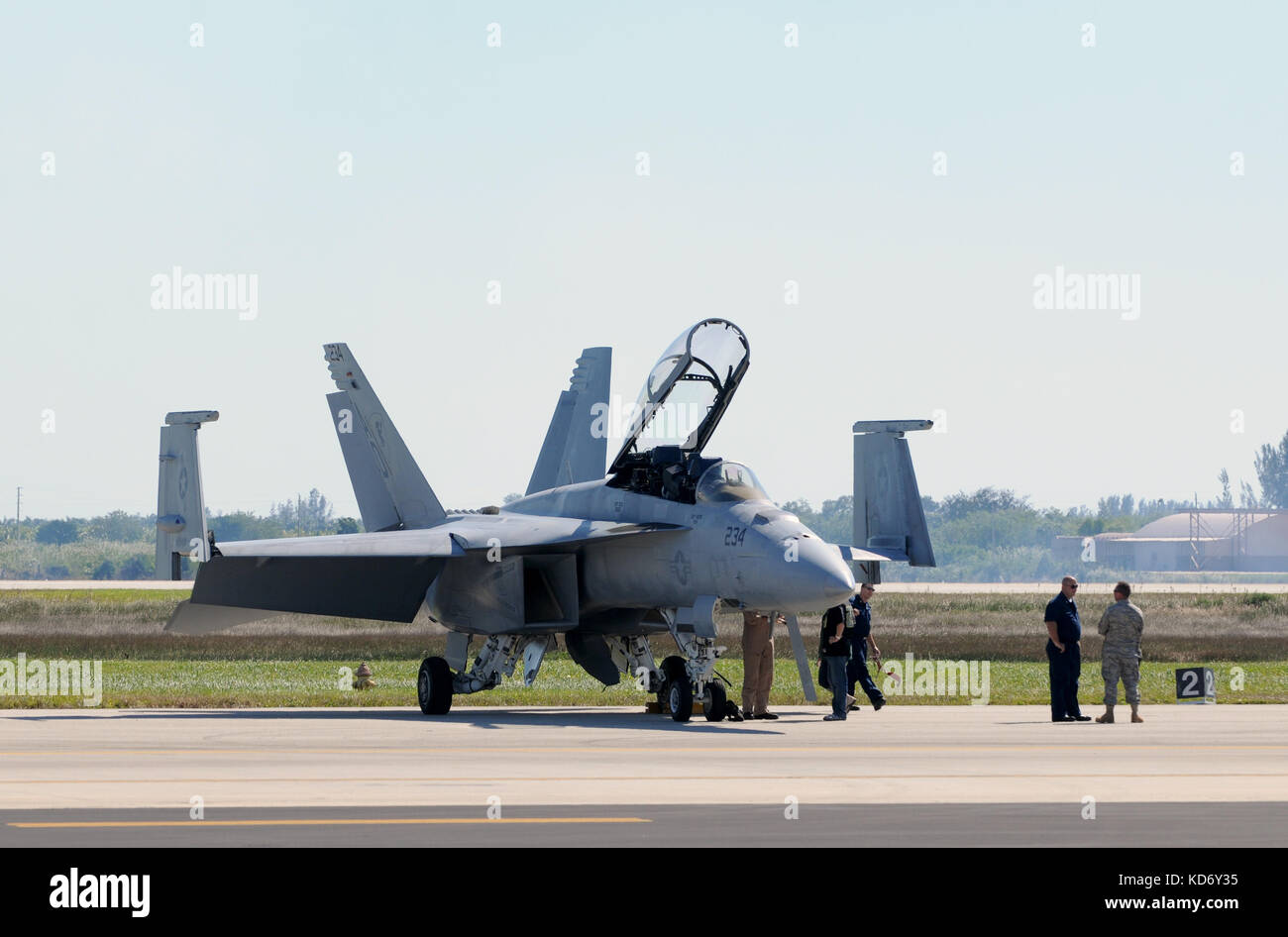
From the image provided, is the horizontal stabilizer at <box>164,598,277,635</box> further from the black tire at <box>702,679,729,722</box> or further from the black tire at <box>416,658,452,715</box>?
the black tire at <box>702,679,729,722</box>

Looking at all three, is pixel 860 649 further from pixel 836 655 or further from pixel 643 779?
pixel 643 779

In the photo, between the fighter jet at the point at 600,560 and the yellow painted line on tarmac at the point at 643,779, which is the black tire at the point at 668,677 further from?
the yellow painted line on tarmac at the point at 643,779

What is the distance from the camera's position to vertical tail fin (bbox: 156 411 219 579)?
22047 millimetres

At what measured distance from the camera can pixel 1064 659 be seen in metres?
21.8

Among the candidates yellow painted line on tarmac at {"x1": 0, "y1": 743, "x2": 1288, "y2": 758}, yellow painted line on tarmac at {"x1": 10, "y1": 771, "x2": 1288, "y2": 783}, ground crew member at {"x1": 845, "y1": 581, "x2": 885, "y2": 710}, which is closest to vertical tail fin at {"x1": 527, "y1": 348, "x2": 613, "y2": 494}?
ground crew member at {"x1": 845, "y1": 581, "x2": 885, "y2": 710}

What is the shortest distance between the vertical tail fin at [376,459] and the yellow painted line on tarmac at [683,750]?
374 inches

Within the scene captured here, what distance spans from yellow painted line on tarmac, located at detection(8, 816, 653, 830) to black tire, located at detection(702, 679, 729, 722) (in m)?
9.99

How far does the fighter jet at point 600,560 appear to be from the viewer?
21.1 meters

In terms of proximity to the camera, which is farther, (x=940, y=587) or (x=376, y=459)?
(x=940, y=587)

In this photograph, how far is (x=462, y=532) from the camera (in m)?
24.1

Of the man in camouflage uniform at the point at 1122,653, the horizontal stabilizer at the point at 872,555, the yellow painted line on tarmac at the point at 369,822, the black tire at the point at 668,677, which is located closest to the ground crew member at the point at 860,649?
the horizontal stabilizer at the point at 872,555

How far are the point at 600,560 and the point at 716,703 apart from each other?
2.88m

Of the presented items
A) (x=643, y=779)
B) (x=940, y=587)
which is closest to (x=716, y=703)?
(x=643, y=779)
